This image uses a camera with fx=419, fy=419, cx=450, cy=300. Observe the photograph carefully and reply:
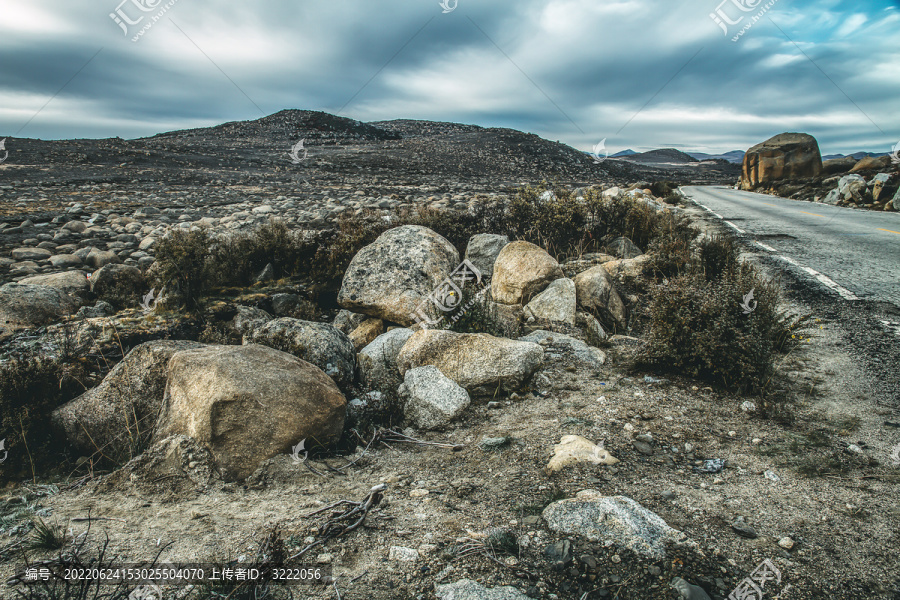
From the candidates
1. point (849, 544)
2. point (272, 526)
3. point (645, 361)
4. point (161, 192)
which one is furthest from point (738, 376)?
point (161, 192)

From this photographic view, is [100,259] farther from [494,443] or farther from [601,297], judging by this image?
[601,297]

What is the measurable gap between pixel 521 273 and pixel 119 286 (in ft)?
17.2

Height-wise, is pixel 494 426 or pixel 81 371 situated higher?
pixel 81 371

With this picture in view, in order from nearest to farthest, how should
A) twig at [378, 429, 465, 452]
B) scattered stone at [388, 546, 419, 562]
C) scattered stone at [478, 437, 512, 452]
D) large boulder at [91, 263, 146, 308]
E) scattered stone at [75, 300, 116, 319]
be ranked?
scattered stone at [388, 546, 419, 562], scattered stone at [478, 437, 512, 452], twig at [378, 429, 465, 452], scattered stone at [75, 300, 116, 319], large boulder at [91, 263, 146, 308]

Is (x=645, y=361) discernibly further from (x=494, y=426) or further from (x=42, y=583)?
(x=42, y=583)

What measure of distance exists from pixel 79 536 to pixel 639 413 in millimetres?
3526

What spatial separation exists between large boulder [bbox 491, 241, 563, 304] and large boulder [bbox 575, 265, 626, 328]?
0.42m

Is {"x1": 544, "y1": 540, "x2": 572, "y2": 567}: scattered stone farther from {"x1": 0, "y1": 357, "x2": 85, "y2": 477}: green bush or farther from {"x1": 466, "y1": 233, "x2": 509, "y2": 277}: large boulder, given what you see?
{"x1": 466, "y1": 233, "x2": 509, "y2": 277}: large boulder

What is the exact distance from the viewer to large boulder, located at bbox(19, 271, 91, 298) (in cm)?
533

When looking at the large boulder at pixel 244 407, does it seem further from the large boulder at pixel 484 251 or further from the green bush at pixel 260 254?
the large boulder at pixel 484 251

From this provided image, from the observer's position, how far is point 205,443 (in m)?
2.64

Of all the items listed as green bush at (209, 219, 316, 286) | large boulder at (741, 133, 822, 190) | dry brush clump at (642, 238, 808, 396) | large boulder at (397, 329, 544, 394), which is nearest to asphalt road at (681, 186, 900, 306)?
dry brush clump at (642, 238, 808, 396)

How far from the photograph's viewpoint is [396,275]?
5.71 m

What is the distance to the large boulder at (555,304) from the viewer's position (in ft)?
17.5
